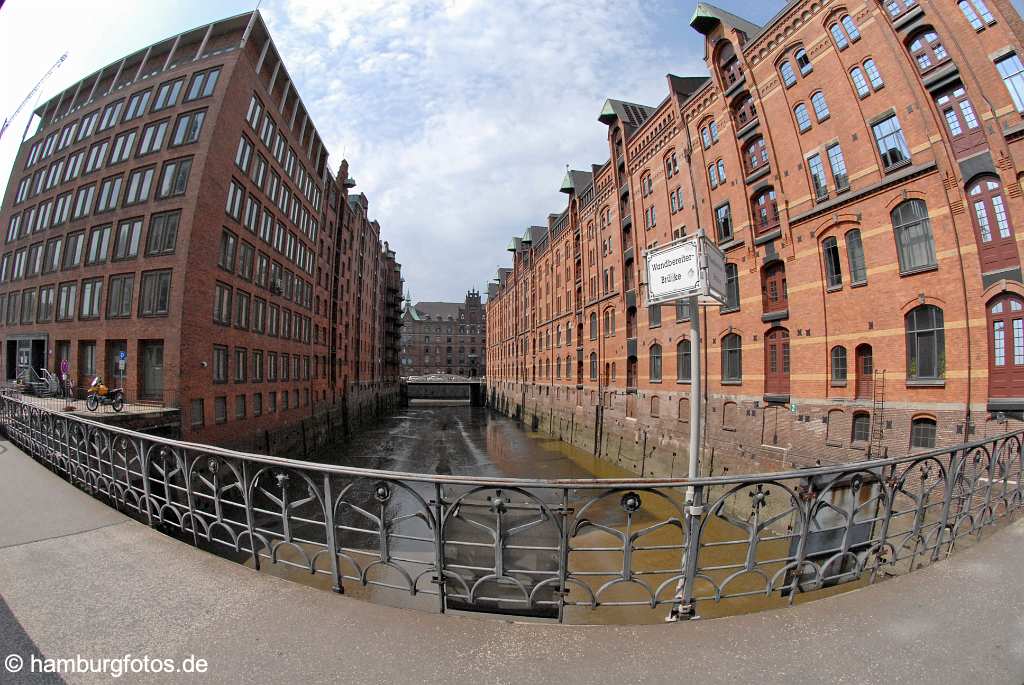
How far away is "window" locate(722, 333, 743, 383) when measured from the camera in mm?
18906

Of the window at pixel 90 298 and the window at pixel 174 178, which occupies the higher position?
the window at pixel 174 178

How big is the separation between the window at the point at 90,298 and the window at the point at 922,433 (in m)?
32.4

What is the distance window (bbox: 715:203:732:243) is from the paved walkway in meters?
18.9

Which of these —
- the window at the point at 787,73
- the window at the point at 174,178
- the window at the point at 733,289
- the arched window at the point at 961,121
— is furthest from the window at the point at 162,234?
the arched window at the point at 961,121

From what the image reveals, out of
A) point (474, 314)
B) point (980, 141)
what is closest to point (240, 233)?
point (980, 141)

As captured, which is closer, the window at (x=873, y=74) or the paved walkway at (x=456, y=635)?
the paved walkway at (x=456, y=635)

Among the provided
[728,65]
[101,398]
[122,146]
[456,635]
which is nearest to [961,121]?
[728,65]

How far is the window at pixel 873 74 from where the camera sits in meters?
13.7

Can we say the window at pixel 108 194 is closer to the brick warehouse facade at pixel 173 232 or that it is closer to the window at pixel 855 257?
the brick warehouse facade at pixel 173 232

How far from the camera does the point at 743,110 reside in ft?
63.5

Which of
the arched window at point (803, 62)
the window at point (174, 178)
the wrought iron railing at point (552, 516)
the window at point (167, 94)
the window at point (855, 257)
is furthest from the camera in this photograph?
the window at point (167, 94)

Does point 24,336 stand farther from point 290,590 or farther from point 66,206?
point 290,590

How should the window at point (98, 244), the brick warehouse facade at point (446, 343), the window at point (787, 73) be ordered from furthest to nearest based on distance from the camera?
the brick warehouse facade at point (446, 343), the window at point (98, 244), the window at point (787, 73)

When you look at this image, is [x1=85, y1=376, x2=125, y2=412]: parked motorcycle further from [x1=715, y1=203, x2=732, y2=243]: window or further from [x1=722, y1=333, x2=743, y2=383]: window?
[x1=715, y1=203, x2=732, y2=243]: window
